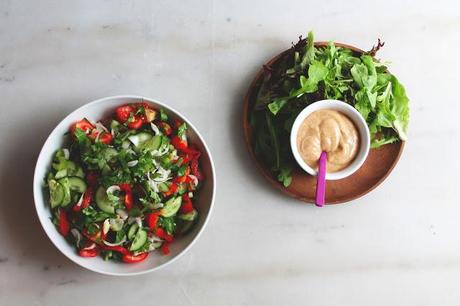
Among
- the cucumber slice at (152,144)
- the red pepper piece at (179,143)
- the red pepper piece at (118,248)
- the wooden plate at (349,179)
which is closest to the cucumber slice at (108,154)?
the cucumber slice at (152,144)

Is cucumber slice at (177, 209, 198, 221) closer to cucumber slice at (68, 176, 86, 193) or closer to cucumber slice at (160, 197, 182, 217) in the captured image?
cucumber slice at (160, 197, 182, 217)

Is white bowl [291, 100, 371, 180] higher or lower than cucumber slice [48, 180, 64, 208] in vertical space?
higher

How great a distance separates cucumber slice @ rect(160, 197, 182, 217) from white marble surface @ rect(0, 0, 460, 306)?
28cm

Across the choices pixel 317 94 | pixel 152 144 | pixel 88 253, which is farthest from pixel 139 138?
pixel 317 94

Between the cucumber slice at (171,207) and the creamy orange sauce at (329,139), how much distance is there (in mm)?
531

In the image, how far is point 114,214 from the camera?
210 centimetres

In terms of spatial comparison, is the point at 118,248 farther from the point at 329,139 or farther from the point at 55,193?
the point at 329,139

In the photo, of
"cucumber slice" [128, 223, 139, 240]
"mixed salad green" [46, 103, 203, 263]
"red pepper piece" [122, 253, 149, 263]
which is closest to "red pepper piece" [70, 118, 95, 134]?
"mixed salad green" [46, 103, 203, 263]

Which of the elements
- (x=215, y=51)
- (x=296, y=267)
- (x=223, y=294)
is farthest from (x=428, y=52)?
(x=223, y=294)

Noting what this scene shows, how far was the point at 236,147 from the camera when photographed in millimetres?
2393

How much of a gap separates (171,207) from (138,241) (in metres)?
0.19

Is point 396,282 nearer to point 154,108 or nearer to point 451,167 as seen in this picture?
point 451,167

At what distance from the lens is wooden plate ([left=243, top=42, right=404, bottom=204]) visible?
2.28 metres

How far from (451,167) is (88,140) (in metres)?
1.62
